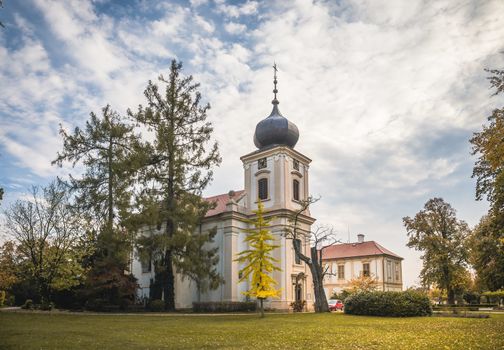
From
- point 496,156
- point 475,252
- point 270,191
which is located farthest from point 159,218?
point 475,252

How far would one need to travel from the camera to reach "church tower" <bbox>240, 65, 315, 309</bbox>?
3594 cm

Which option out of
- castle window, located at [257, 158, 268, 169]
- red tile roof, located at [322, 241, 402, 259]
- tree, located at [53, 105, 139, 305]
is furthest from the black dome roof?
red tile roof, located at [322, 241, 402, 259]

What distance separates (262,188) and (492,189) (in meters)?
20.9

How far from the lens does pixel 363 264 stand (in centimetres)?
6119

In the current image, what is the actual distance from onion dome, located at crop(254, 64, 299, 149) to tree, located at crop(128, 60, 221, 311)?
8013 millimetres

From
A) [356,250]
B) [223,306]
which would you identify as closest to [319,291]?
[223,306]

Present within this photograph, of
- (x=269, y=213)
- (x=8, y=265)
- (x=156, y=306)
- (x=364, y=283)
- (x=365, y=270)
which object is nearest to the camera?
(x=156, y=306)

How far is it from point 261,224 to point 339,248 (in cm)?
4461

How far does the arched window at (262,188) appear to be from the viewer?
3822cm

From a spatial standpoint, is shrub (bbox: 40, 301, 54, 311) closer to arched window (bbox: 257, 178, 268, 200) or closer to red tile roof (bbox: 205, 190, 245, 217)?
red tile roof (bbox: 205, 190, 245, 217)

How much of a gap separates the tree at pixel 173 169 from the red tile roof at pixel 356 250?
36686mm

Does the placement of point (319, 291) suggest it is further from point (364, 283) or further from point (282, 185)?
point (364, 283)

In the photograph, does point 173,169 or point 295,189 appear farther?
point 295,189

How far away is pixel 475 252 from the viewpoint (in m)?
38.0
